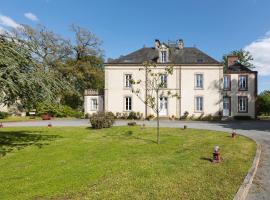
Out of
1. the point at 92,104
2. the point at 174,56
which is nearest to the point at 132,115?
the point at 92,104

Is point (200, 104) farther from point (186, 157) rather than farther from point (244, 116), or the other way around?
point (186, 157)

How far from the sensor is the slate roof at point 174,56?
29719 mm

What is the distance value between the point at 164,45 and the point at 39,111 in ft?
61.6

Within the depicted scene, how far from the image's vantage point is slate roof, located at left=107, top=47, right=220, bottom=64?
97.5 feet

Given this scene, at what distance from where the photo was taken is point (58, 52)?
39844mm

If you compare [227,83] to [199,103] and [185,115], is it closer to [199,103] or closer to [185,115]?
[199,103]

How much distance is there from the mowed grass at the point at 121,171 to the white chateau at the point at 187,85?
62.6 ft

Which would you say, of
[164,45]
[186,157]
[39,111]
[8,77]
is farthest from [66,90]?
[39,111]

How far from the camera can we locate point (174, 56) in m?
30.6

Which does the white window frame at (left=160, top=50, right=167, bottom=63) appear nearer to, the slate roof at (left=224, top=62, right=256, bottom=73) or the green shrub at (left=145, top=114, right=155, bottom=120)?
the green shrub at (left=145, top=114, right=155, bottom=120)

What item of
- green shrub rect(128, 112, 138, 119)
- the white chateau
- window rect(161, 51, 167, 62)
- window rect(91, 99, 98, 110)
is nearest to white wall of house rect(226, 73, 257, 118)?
the white chateau

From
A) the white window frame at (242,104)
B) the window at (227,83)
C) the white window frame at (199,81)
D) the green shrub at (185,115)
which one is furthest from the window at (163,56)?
the white window frame at (242,104)

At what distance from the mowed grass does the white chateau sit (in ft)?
62.6

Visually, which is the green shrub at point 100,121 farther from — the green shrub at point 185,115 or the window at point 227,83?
the window at point 227,83
